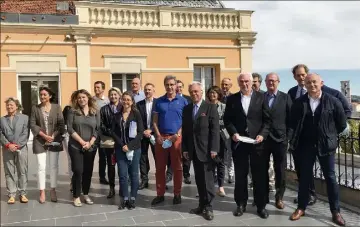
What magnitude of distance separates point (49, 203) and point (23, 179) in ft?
1.81

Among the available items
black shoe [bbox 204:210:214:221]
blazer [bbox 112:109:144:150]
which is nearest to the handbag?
blazer [bbox 112:109:144:150]

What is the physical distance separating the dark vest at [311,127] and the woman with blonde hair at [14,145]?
159 inches

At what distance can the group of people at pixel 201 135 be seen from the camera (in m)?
4.52

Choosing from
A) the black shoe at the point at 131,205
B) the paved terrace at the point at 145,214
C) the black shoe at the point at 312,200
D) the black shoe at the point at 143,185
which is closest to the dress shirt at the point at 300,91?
the black shoe at the point at 312,200

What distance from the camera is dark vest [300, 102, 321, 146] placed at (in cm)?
444

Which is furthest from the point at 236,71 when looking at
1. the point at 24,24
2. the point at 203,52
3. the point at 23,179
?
the point at 23,179

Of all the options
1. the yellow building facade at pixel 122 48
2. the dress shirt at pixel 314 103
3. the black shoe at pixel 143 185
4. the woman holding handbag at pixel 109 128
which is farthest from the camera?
the yellow building facade at pixel 122 48

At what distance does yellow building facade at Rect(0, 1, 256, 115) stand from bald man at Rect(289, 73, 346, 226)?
29.9 feet

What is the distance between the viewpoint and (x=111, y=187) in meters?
5.82

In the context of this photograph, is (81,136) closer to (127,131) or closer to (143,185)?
(127,131)

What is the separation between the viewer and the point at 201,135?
4.80 meters

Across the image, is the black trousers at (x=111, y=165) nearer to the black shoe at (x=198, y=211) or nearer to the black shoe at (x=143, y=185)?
the black shoe at (x=143, y=185)

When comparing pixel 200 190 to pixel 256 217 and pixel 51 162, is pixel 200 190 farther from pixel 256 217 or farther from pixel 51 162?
pixel 51 162

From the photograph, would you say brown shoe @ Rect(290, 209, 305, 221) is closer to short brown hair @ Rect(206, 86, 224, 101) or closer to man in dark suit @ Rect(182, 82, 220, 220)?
Answer: man in dark suit @ Rect(182, 82, 220, 220)
